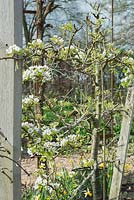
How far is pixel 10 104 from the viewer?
1778 millimetres

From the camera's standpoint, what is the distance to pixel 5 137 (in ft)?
5.90

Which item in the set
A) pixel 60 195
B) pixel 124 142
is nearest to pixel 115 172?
pixel 124 142

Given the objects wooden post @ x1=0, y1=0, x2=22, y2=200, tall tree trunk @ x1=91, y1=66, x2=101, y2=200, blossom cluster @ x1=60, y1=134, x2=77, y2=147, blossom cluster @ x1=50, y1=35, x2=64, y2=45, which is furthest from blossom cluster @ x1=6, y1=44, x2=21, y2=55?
tall tree trunk @ x1=91, y1=66, x2=101, y2=200

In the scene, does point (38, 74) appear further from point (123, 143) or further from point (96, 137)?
point (96, 137)

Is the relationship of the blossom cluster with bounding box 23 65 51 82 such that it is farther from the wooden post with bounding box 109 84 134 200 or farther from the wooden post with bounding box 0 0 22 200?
the wooden post with bounding box 109 84 134 200

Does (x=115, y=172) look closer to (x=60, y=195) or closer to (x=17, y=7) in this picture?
(x=60, y=195)

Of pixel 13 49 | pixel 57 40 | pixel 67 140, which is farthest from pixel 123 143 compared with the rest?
pixel 13 49

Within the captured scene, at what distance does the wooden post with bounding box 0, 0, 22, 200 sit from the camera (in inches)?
69.3

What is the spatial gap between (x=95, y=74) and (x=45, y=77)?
76cm

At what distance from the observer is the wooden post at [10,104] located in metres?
1.76

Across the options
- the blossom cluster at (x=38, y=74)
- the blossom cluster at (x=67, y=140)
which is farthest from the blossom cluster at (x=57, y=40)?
the blossom cluster at (x=67, y=140)

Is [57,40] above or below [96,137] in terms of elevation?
above

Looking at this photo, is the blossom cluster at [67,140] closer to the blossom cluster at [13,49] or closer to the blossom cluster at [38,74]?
the blossom cluster at [38,74]

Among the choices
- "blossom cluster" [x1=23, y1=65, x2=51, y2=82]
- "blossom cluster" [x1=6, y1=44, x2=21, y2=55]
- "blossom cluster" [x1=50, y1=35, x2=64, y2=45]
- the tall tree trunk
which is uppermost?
"blossom cluster" [x1=50, y1=35, x2=64, y2=45]
